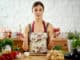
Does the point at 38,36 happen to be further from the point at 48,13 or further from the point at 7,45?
the point at 48,13

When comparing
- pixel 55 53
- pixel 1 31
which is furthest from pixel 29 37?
pixel 1 31

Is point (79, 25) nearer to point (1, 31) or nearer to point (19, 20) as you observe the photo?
point (19, 20)

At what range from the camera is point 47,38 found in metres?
2.53

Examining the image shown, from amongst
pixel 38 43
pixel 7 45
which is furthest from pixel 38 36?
pixel 7 45

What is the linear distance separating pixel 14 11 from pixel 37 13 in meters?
1.88

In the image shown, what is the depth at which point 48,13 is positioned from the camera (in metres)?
4.59

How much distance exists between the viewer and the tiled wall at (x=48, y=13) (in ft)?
14.8

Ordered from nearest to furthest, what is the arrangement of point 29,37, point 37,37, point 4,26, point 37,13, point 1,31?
point 37,37 → point 29,37 → point 37,13 → point 1,31 → point 4,26

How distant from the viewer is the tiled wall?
178 inches

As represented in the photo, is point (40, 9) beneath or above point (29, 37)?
above

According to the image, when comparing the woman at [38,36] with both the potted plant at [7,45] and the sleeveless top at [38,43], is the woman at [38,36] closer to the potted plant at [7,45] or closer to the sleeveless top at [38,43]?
the sleeveless top at [38,43]

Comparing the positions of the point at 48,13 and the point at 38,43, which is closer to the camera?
the point at 38,43

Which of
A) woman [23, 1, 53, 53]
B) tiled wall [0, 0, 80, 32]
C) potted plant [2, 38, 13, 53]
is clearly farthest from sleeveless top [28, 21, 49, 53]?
tiled wall [0, 0, 80, 32]

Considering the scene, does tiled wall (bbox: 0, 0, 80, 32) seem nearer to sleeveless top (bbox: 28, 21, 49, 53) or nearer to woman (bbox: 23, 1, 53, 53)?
woman (bbox: 23, 1, 53, 53)
